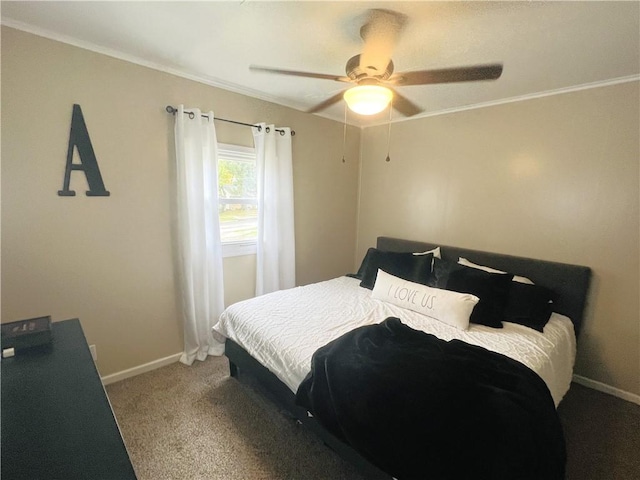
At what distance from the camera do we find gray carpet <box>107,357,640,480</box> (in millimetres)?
1594

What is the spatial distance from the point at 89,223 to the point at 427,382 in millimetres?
2346

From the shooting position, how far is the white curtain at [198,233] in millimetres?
2344

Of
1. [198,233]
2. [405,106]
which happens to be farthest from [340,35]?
[198,233]

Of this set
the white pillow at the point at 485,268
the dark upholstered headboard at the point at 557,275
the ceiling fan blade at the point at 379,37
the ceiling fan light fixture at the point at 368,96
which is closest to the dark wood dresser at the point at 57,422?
the ceiling fan light fixture at the point at 368,96

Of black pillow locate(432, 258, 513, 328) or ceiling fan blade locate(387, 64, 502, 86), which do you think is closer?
ceiling fan blade locate(387, 64, 502, 86)

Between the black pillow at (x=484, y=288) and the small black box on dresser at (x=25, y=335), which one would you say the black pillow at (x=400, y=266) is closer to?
the black pillow at (x=484, y=288)

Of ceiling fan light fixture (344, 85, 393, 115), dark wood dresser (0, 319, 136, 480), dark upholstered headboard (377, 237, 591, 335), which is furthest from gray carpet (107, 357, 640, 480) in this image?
ceiling fan light fixture (344, 85, 393, 115)

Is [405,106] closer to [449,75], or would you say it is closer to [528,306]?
[449,75]

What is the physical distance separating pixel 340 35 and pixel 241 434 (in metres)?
2.47

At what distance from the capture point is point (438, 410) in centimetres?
120

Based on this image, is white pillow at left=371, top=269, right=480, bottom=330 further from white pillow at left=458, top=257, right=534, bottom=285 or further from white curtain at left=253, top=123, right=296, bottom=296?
white curtain at left=253, top=123, right=296, bottom=296

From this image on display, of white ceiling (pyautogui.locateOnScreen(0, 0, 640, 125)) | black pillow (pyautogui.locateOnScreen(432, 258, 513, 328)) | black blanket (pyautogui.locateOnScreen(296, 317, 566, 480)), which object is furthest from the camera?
black pillow (pyautogui.locateOnScreen(432, 258, 513, 328))

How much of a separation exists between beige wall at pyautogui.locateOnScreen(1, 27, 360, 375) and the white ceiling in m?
0.18

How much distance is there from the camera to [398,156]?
3.38 meters
